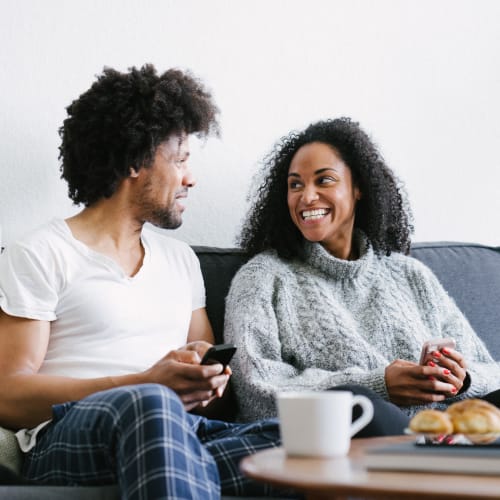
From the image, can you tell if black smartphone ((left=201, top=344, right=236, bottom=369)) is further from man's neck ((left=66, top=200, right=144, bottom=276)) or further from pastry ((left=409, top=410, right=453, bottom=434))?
pastry ((left=409, top=410, right=453, bottom=434))

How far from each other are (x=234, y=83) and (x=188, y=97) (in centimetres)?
40

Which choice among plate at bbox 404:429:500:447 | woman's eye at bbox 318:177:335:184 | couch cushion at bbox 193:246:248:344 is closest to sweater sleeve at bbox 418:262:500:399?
woman's eye at bbox 318:177:335:184

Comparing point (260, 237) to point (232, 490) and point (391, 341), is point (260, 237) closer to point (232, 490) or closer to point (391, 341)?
point (391, 341)

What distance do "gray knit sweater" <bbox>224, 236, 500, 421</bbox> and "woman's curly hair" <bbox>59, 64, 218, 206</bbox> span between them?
0.37 meters

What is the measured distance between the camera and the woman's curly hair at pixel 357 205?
2.17 meters

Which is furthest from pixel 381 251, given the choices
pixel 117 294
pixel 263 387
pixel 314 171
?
pixel 117 294

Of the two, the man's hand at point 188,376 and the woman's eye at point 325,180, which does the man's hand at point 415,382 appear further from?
the woman's eye at point 325,180

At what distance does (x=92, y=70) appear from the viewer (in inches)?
86.4

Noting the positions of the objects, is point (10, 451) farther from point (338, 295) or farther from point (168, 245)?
point (338, 295)

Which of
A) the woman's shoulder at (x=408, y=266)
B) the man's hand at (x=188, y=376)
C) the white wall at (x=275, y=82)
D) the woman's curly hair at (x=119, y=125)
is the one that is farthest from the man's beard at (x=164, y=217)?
the woman's shoulder at (x=408, y=266)

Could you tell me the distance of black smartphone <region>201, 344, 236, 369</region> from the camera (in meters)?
1.53

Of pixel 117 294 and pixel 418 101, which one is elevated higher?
pixel 418 101

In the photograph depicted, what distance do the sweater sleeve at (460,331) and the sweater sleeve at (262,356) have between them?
1.15 ft

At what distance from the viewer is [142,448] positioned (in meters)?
1.21
